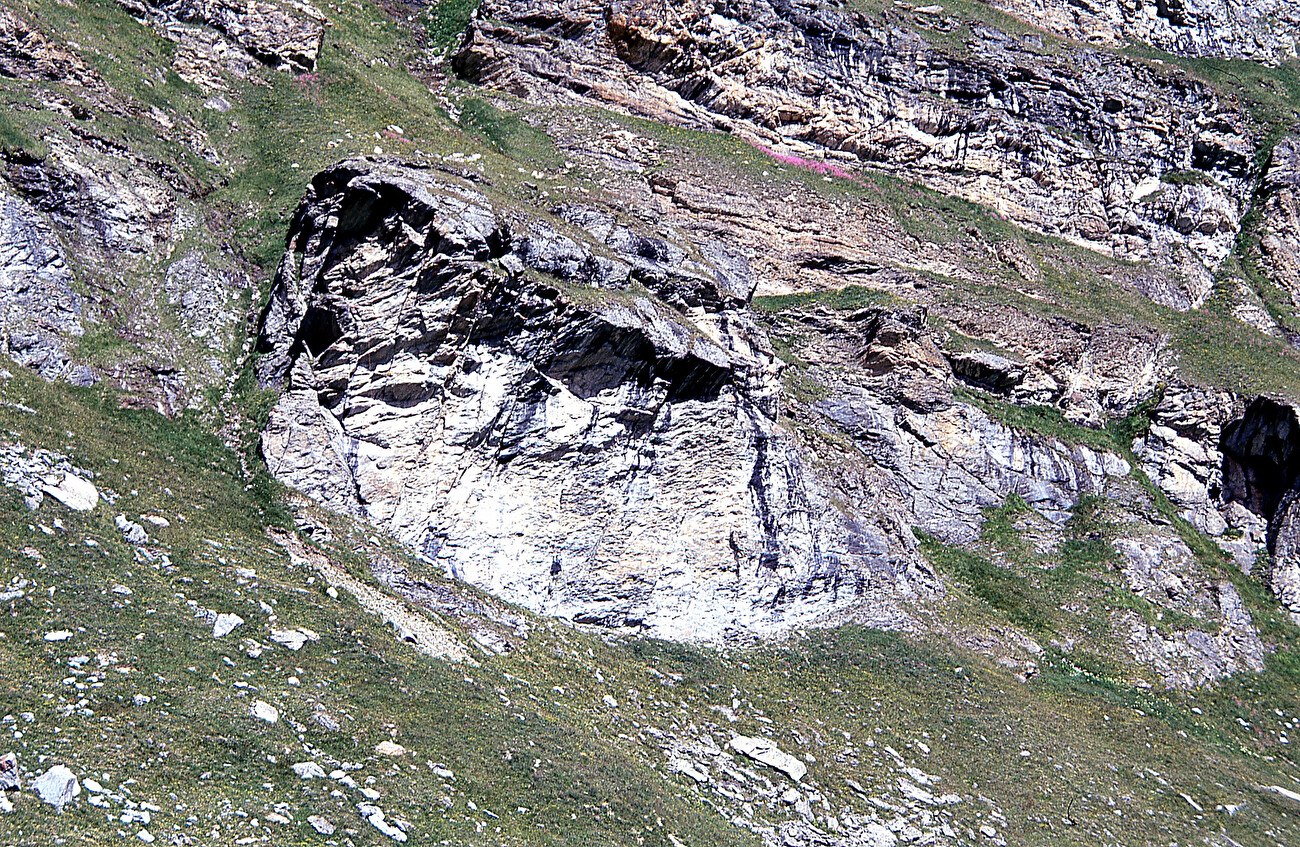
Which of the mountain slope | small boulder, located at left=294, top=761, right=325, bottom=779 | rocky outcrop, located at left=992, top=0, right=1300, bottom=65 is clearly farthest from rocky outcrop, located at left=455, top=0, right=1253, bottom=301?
small boulder, located at left=294, top=761, right=325, bottom=779

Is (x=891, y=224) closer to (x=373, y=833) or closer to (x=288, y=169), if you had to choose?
(x=288, y=169)

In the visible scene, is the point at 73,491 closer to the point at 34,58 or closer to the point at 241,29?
the point at 34,58

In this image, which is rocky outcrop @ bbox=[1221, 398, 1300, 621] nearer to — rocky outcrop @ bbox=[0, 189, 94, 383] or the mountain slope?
the mountain slope

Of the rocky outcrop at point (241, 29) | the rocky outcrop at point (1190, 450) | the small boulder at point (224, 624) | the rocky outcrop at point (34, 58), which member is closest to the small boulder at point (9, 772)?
the small boulder at point (224, 624)

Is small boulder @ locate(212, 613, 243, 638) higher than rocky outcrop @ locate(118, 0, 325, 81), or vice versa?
rocky outcrop @ locate(118, 0, 325, 81)

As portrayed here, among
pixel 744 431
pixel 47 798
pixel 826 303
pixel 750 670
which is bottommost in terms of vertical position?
pixel 750 670

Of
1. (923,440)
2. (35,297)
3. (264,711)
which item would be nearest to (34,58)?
(35,297)

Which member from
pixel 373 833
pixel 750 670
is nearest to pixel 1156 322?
pixel 750 670
